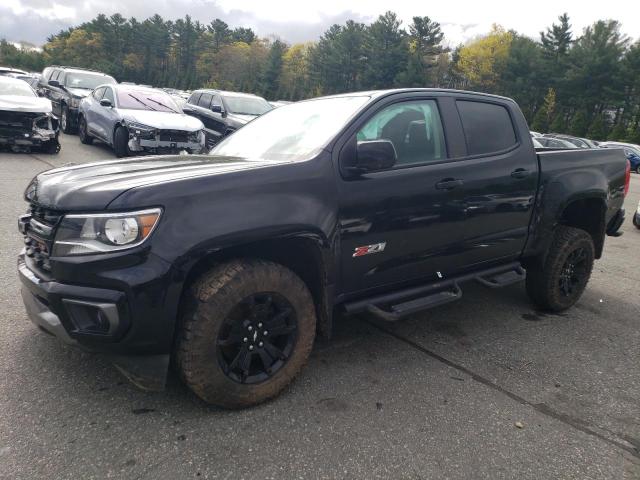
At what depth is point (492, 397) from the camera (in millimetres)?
2984

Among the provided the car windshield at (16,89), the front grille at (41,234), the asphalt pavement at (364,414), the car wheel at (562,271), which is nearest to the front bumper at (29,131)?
the car windshield at (16,89)

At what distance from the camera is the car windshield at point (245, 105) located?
12.1m

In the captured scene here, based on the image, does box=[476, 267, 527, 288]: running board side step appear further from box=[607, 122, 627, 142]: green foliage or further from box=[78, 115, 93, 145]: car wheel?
box=[607, 122, 627, 142]: green foliage

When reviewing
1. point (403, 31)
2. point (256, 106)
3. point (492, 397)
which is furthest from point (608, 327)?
point (403, 31)

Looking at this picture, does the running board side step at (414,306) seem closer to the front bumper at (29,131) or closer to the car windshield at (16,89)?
the front bumper at (29,131)

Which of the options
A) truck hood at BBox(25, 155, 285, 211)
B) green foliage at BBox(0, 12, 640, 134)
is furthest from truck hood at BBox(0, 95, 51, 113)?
green foliage at BBox(0, 12, 640, 134)

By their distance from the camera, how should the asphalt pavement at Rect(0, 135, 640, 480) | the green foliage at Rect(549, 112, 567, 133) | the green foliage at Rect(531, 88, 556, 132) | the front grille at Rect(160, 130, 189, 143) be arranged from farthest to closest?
the green foliage at Rect(531, 88, 556, 132), the green foliage at Rect(549, 112, 567, 133), the front grille at Rect(160, 130, 189, 143), the asphalt pavement at Rect(0, 135, 640, 480)

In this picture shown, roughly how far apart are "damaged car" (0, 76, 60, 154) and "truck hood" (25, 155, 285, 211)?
26.3 ft

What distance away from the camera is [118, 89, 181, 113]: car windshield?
1022 cm

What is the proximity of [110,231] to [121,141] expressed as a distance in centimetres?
802

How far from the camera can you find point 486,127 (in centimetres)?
386

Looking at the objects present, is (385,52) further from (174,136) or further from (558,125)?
(174,136)

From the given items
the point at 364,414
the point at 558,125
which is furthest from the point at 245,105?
the point at 558,125

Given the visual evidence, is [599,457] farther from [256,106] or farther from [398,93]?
[256,106]
